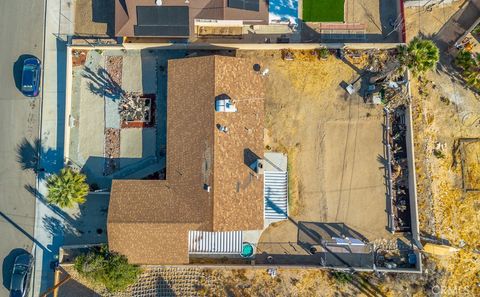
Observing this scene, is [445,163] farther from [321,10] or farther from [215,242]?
[215,242]

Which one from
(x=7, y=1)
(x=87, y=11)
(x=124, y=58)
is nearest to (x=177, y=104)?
(x=124, y=58)

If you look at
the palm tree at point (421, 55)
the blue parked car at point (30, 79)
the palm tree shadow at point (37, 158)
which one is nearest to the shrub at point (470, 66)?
the palm tree at point (421, 55)

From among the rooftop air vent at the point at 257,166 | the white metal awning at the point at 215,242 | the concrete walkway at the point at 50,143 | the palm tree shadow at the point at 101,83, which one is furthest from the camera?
the palm tree shadow at the point at 101,83

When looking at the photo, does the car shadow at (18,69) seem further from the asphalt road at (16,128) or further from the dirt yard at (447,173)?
the dirt yard at (447,173)

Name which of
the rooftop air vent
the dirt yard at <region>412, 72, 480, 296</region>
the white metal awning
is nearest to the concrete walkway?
Result: the white metal awning

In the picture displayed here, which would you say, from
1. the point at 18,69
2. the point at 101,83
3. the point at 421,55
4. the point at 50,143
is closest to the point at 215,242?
the point at 50,143

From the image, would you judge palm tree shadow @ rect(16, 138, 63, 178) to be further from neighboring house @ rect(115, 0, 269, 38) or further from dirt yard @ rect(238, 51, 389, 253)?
dirt yard @ rect(238, 51, 389, 253)
